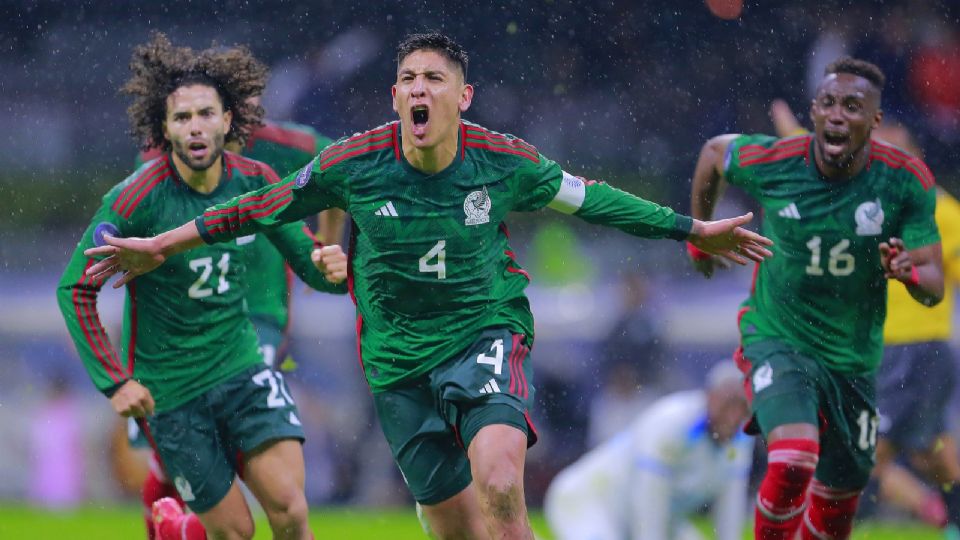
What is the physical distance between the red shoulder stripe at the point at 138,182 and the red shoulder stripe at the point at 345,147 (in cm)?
101

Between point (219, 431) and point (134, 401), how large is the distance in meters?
0.54

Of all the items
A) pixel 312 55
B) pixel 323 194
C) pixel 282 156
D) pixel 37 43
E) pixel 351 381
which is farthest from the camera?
pixel 37 43

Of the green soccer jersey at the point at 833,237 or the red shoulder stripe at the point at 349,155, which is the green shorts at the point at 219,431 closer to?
the red shoulder stripe at the point at 349,155

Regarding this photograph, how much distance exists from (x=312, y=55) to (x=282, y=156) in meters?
6.26

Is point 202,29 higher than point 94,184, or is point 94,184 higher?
point 202,29

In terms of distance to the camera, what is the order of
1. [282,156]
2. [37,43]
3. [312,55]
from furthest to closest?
[37,43]
[312,55]
[282,156]

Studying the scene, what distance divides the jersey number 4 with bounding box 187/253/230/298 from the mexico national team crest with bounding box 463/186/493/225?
1247 mm

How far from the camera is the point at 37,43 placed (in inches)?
559

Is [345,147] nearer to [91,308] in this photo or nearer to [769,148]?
[91,308]

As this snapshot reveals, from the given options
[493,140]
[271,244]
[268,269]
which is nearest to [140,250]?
[493,140]

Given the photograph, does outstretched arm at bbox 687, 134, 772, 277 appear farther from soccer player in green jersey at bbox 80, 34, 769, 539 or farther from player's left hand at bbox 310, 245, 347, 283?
player's left hand at bbox 310, 245, 347, 283

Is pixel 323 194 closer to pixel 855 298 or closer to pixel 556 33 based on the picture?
pixel 855 298

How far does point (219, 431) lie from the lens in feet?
19.3

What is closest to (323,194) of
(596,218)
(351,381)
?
(596,218)
